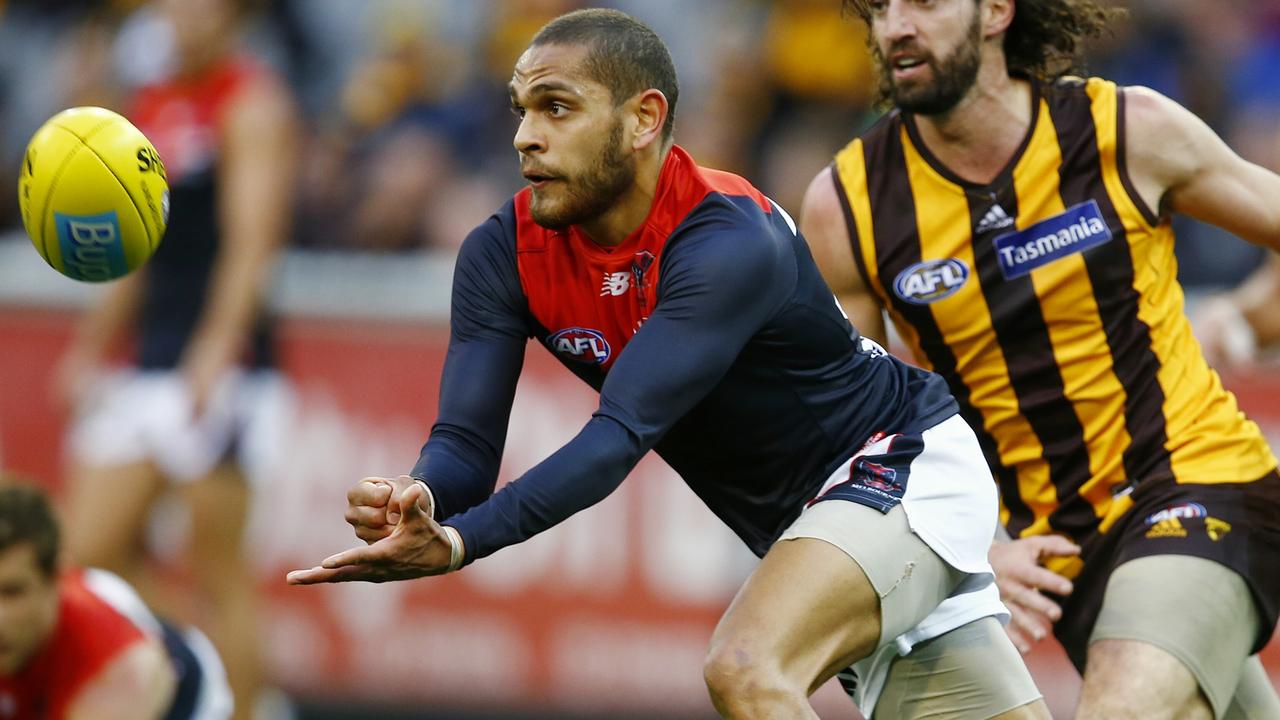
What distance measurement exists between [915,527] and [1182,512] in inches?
37.2

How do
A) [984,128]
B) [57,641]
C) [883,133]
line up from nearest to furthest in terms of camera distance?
[984,128] < [883,133] < [57,641]

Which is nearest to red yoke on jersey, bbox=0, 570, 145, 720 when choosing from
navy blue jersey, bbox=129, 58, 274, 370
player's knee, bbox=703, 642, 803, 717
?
navy blue jersey, bbox=129, 58, 274, 370

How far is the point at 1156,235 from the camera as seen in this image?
16.3 ft

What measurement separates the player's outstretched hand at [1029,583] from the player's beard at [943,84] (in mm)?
1212

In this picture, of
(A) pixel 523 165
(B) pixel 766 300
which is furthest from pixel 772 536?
(A) pixel 523 165

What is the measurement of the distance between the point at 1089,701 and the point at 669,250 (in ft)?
5.13

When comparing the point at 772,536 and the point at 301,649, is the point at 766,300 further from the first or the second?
the point at 301,649

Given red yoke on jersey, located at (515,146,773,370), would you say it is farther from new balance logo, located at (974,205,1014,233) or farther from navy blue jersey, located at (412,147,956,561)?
new balance logo, located at (974,205,1014,233)

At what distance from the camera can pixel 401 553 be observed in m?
3.52

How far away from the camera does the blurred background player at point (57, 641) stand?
5.79 m

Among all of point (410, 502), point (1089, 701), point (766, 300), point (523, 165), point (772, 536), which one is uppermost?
point (523, 165)

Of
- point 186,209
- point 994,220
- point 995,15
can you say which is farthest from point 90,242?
point 186,209

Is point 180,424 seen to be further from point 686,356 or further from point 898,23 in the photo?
point 686,356

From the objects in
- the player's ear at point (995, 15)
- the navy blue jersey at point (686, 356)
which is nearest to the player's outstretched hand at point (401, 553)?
the navy blue jersey at point (686, 356)
